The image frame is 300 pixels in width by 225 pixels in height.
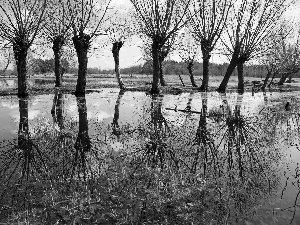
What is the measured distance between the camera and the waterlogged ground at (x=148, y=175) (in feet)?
16.3

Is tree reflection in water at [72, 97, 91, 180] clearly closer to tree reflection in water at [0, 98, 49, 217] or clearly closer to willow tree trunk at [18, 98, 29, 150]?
tree reflection in water at [0, 98, 49, 217]

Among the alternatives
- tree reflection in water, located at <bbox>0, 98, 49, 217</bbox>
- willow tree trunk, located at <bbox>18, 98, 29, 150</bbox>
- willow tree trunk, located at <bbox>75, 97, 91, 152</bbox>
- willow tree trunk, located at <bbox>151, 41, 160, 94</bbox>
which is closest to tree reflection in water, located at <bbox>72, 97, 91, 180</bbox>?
willow tree trunk, located at <bbox>75, 97, 91, 152</bbox>

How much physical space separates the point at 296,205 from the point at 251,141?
4.98 meters

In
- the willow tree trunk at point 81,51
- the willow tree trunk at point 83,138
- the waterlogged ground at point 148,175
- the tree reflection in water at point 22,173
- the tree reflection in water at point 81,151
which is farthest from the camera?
the willow tree trunk at point 81,51

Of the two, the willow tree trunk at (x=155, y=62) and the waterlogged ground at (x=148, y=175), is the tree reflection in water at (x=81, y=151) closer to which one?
the waterlogged ground at (x=148, y=175)

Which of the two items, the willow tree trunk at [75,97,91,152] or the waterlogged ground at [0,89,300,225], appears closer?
the waterlogged ground at [0,89,300,225]

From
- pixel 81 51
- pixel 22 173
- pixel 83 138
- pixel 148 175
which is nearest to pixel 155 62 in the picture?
pixel 81 51

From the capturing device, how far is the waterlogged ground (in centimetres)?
498

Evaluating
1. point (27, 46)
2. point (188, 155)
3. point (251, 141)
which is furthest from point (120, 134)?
point (27, 46)

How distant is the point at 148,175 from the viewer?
6727 millimetres

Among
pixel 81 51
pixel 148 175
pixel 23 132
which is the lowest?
pixel 148 175

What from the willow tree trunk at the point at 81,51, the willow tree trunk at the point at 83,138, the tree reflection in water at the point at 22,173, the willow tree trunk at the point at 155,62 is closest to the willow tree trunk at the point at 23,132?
the tree reflection in water at the point at 22,173

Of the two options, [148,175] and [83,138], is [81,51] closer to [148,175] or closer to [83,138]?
[83,138]

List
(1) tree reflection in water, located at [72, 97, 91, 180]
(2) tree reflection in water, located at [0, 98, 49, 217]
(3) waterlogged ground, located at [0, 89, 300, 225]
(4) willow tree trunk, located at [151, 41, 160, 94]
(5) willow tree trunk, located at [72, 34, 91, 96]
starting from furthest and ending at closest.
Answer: (4) willow tree trunk, located at [151, 41, 160, 94], (5) willow tree trunk, located at [72, 34, 91, 96], (1) tree reflection in water, located at [72, 97, 91, 180], (2) tree reflection in water, located at [0, 98, 49, 217], (3) waterlogged ground, located at [0, 89, 300, 225]
